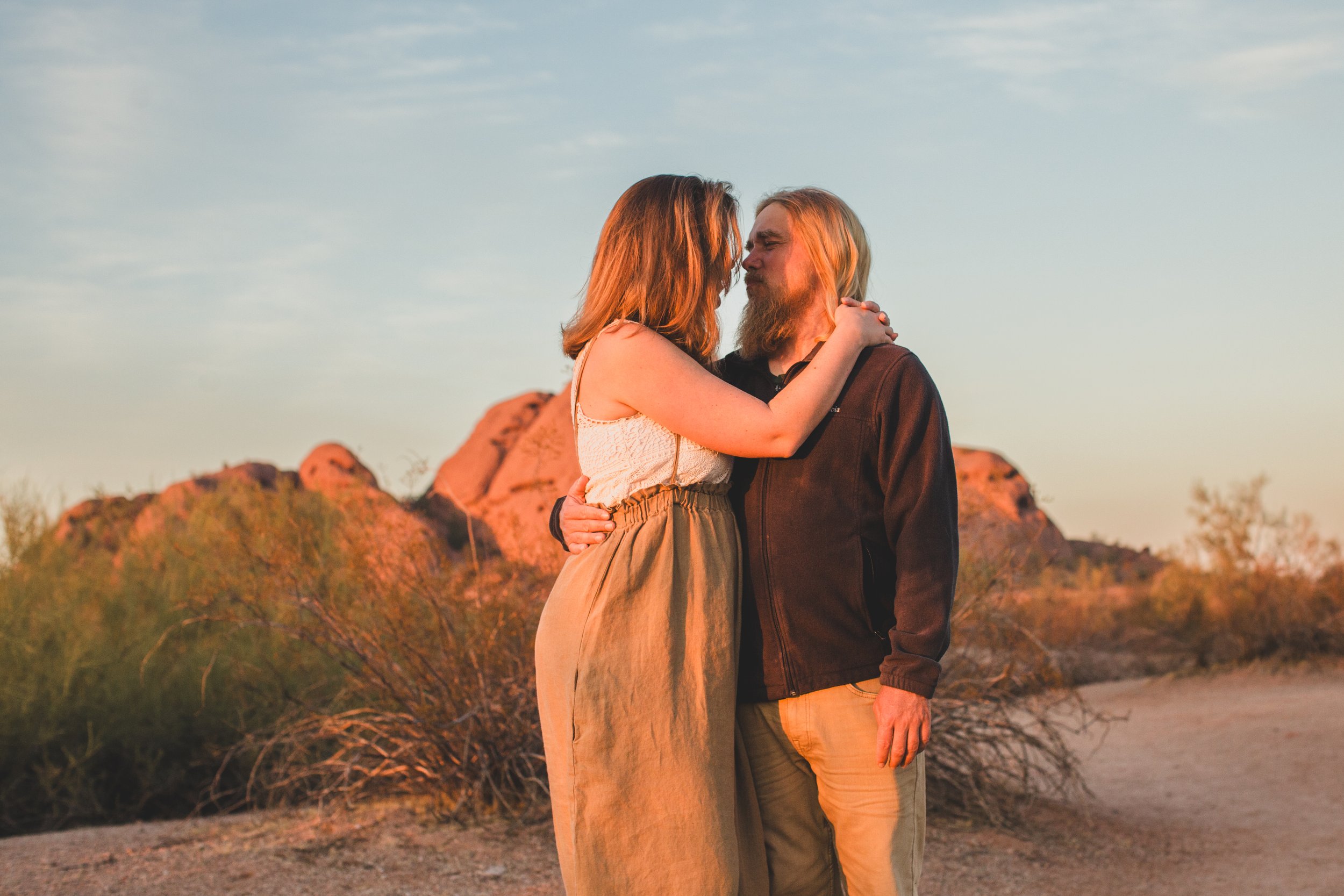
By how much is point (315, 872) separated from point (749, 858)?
3.13 metres

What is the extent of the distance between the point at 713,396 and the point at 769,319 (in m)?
0.48

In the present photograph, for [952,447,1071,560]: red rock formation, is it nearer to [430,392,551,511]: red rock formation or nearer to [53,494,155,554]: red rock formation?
[53,494,155,554]: red rock formation

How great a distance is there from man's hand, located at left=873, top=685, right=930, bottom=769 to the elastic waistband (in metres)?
0.57

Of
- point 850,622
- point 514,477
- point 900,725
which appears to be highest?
point 514,477

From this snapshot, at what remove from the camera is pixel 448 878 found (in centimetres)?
481

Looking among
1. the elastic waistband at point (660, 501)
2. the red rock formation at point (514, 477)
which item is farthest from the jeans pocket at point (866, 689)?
the red rock formation at point (514, 477)

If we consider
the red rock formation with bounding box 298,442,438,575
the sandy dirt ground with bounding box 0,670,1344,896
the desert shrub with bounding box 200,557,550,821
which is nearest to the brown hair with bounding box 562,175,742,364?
the sandy dirt ground with bounding box 0,670,1344,896

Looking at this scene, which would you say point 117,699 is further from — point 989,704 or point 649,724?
point 649,724

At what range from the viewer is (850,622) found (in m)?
2.47

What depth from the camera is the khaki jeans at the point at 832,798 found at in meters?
2.40

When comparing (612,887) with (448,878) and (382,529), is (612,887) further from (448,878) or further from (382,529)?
(382,529)

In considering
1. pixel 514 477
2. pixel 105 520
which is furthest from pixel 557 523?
pixel 105 520

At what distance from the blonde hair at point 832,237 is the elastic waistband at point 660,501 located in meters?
0.61

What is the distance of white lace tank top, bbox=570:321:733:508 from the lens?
98.6 inches
